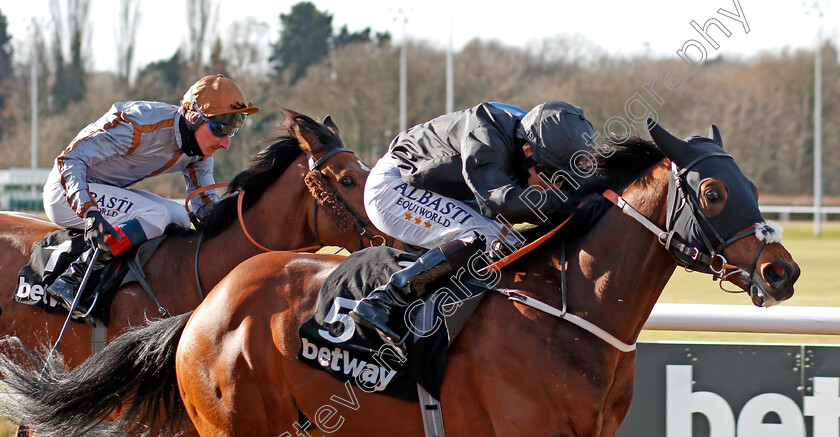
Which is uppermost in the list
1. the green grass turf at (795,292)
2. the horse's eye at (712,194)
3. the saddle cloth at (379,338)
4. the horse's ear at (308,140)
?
the horse's ear at (308,140)

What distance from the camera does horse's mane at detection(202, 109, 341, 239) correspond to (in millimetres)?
4129

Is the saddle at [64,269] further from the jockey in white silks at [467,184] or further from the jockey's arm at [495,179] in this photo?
the jockey's arm at [495,179]

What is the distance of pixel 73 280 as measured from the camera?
12.7 ft

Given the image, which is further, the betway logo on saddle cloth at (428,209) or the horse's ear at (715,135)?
the betway logo on saddle cloth at (428,209)

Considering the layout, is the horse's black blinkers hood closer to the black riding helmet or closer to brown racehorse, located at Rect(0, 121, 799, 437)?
brown racehorse, located at Rect(0, 121, 799, 437)

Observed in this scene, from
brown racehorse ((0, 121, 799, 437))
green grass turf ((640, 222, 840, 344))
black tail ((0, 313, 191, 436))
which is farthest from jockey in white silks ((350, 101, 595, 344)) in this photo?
green grass turf ((640, 222, 840, 344))

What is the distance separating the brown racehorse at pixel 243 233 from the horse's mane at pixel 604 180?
1.38m

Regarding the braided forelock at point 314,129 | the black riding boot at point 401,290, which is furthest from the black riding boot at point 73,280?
the black riding boot at point 401,290

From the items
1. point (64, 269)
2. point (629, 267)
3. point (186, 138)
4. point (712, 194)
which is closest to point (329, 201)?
point (186, 138)

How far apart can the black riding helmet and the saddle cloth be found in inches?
19.6

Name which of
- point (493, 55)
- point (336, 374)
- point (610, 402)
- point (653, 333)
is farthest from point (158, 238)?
point (493, 55)

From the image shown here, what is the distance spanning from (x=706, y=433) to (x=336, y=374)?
2.08 m

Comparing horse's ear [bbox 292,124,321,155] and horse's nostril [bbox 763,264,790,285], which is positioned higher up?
horse's ear [bbox 292,124,321,155]

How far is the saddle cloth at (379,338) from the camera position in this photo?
2.71 metres
